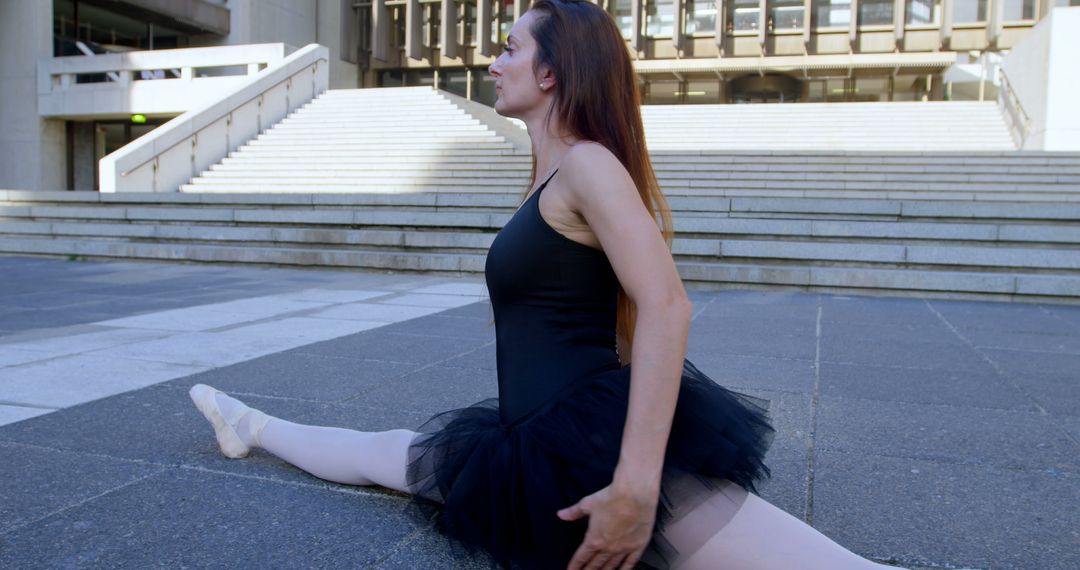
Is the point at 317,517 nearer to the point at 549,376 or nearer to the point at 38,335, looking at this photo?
the point at 549,376

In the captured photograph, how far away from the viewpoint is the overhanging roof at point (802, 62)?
3014 centimetres

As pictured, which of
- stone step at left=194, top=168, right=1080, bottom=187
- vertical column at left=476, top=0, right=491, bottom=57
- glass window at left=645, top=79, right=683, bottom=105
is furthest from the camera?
vertical column at left=476, top=0, right=491, bottom=57

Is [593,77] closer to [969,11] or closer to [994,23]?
[994,23]

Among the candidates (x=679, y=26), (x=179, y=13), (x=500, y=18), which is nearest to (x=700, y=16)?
(x=679, y=26)

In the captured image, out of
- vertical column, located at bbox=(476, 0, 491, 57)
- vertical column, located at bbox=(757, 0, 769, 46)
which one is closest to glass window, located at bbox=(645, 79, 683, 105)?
vertical column, located at bbox=(757, 0, 769, 46)

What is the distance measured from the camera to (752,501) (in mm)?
1753

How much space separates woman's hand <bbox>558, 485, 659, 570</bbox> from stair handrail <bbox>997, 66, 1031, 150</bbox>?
19382 millimetres

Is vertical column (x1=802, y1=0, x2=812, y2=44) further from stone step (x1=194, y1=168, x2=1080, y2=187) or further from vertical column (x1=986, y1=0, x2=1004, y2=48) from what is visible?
stone step (x1=194, y1=168, x2=1080, y2=187)

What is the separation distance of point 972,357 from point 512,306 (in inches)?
169

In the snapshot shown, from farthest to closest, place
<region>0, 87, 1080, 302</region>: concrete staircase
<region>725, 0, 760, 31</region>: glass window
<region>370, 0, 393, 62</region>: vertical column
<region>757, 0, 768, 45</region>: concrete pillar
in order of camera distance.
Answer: <region>370, 0, 393, 62</region>: vertical column < <region>725, 0, 760, 31</region>: glass window < <region>757, 0, 768, 45</region>: concrete pillar < <region>0, 87, 1080, 302</region>: concrete staircase

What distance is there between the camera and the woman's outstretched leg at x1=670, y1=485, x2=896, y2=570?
1.67 metres

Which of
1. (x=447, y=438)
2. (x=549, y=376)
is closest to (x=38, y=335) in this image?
(x=447, y=438)

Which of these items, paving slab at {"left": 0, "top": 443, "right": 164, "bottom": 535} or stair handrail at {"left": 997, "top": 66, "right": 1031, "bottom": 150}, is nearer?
paving slab at {"left": 0, "top": 443, "right": 164, "bottom": 535}

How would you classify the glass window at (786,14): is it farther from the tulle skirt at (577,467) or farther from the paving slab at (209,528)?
the tulle skirt at (577,467)
